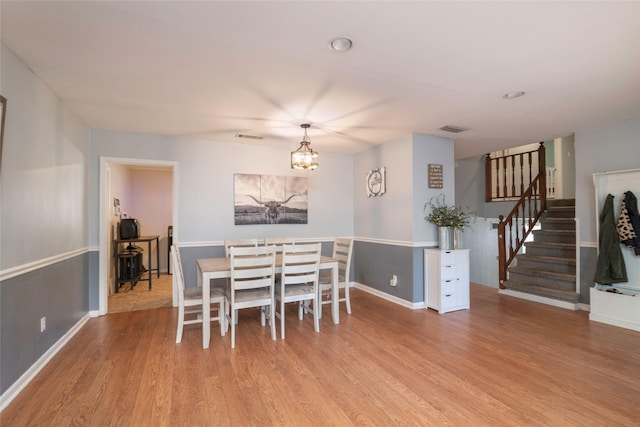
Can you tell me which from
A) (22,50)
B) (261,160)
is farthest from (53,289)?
(261,160)

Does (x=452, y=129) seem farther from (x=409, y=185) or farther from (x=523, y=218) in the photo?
(x=523, y=218)

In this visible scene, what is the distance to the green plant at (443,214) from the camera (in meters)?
4.20

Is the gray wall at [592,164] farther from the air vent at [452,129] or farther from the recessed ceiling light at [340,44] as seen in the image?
the recessed ceiling light at [340,44]

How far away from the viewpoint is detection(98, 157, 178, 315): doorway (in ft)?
13.3

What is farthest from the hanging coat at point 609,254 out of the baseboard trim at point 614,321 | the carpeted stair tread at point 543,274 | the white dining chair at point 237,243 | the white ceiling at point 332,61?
the white dining chair at point 237,243

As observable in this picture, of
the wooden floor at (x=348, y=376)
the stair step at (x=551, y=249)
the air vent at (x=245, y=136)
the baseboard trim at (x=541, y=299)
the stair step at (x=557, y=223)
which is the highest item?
the air vent at (x=245, y=136)

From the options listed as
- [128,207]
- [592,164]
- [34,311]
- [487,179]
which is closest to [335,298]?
[34,311]

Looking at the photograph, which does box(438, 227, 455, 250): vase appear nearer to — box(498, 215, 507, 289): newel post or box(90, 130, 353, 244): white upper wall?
box(498, 215, 507, 289): newel post

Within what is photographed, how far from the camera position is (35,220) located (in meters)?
2.50

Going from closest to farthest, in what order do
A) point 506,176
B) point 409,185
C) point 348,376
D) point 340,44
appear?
1. point 340,44
2. point 348,376
3. point 409,185
4. point 506,176

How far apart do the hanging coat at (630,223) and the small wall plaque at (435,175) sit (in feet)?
6.72

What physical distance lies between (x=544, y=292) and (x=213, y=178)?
520cm

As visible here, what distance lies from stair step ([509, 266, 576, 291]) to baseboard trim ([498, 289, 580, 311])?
0.22m

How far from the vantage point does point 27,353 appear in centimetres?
237
